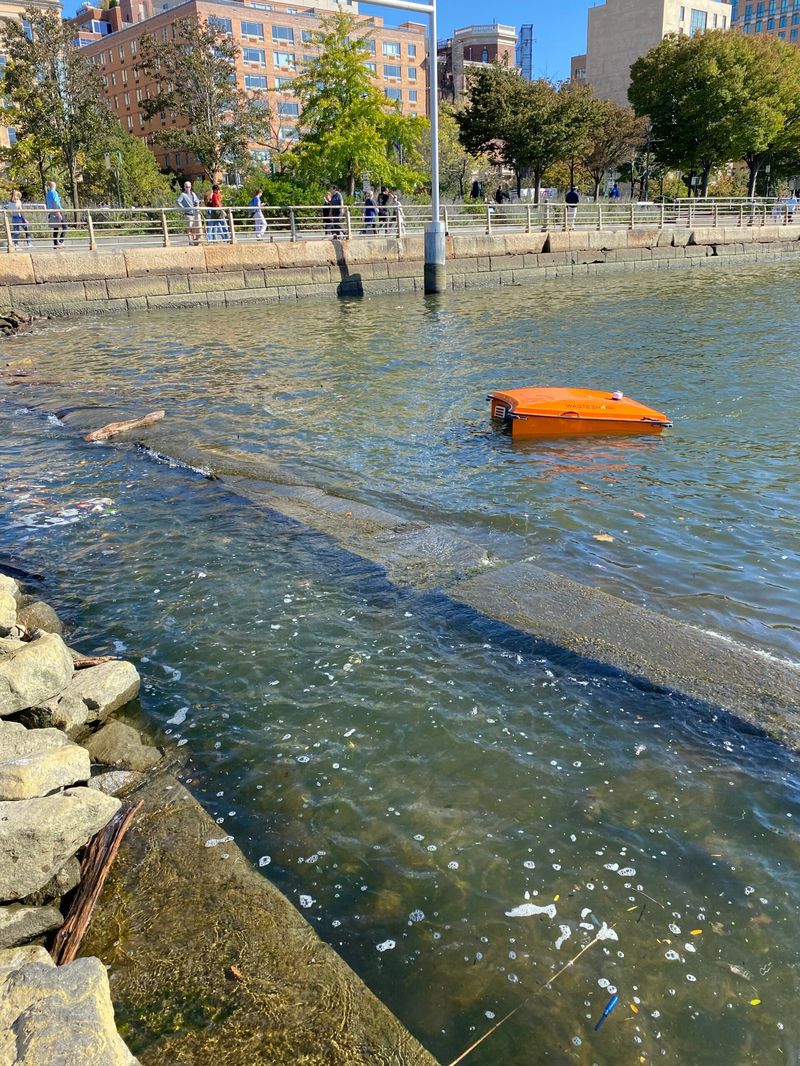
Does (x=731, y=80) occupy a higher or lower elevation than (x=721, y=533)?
higher

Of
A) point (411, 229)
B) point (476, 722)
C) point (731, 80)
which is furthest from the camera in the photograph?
point (731, 80)

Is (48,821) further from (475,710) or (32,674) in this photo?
(475,710)

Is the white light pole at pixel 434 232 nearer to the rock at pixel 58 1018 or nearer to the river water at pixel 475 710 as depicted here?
the river water at pixel 475 710

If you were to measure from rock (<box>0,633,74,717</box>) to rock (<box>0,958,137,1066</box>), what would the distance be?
1.69m

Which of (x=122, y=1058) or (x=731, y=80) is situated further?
(x=731, y=80)

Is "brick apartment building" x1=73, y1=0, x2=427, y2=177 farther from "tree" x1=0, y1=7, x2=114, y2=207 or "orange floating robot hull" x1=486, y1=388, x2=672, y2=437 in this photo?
"orange floating robot hull" x1=486, y1=388, x2=672, y2=437

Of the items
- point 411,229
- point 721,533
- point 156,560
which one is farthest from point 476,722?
point 411,229

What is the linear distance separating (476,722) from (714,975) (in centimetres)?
171

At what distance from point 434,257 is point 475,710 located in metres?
25.6

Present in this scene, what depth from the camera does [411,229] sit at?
109ft

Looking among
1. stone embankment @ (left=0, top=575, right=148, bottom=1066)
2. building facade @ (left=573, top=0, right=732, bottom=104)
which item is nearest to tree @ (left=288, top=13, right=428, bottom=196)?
stone embankment @ (left=0, top=575, right=148, bottom=1066)

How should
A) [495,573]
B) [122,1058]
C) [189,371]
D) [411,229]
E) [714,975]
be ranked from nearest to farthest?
[122,1058], [714,975], [495,573], [189,371], [411,229]

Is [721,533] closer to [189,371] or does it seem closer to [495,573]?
[495,573]

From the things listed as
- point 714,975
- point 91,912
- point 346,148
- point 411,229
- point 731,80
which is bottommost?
point 714,975
